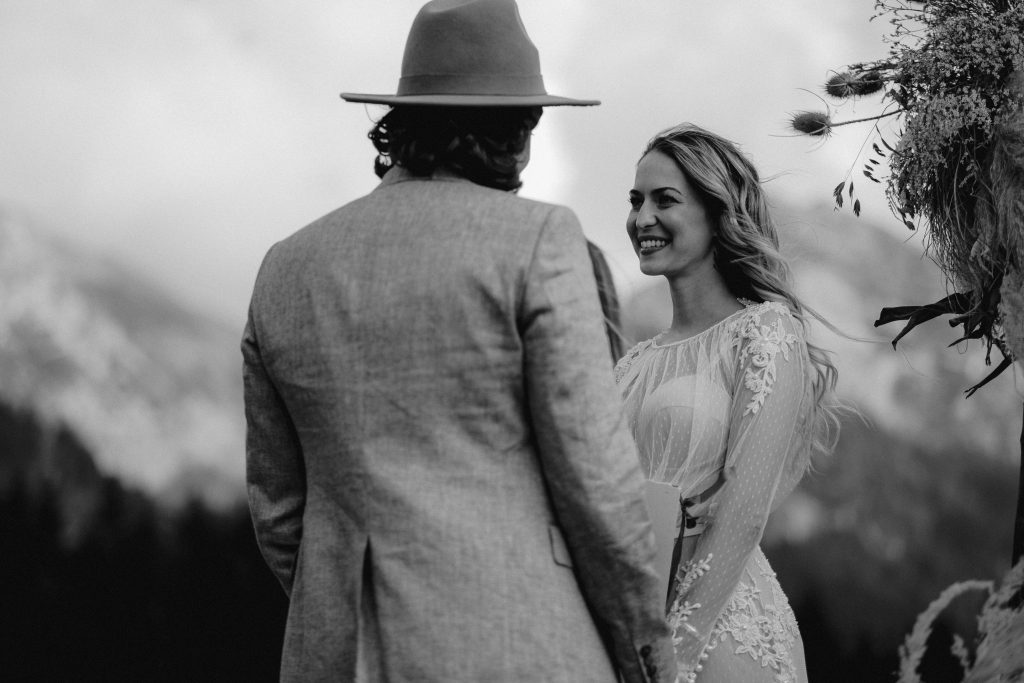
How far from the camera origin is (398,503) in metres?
1.10

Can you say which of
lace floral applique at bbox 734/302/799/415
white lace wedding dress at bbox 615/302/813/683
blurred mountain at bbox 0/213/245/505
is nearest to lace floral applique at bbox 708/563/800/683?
white lace wedding dress at bbox 615/302/813/683

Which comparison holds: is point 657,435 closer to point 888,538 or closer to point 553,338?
point 553,338

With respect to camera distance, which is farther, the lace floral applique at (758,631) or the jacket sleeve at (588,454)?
the lace floral applique at (758,631)

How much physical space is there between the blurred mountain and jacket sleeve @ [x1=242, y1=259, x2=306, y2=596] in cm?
187

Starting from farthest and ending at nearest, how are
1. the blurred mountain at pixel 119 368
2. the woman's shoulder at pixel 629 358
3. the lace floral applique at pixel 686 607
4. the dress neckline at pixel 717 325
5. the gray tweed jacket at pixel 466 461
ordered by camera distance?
the blurred mountain at pixel 119 368
the woman's shoulder at pixel 629 358
the dress neckline at pixel 717 325
the lace floral applique at pixel 686 607
the gray tweed jacket at pixel 466 461

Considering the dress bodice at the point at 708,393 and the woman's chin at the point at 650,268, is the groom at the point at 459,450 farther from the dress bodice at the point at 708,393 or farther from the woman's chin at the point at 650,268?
the woman's chin at the point at 650,268

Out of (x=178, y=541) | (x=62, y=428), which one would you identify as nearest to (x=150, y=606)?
(x=178, y=541)

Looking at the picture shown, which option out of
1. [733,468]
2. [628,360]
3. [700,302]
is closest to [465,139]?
[733,468]

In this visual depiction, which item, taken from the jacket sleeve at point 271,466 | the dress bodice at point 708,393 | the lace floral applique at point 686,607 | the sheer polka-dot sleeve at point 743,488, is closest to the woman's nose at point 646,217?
the dress bodice at point 708,393

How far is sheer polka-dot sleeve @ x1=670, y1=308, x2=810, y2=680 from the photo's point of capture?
1628 mm

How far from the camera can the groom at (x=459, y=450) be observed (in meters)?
1.10

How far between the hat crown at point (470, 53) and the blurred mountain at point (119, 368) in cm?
A: 194

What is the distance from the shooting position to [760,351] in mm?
1739

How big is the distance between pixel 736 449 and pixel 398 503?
2.40ft
